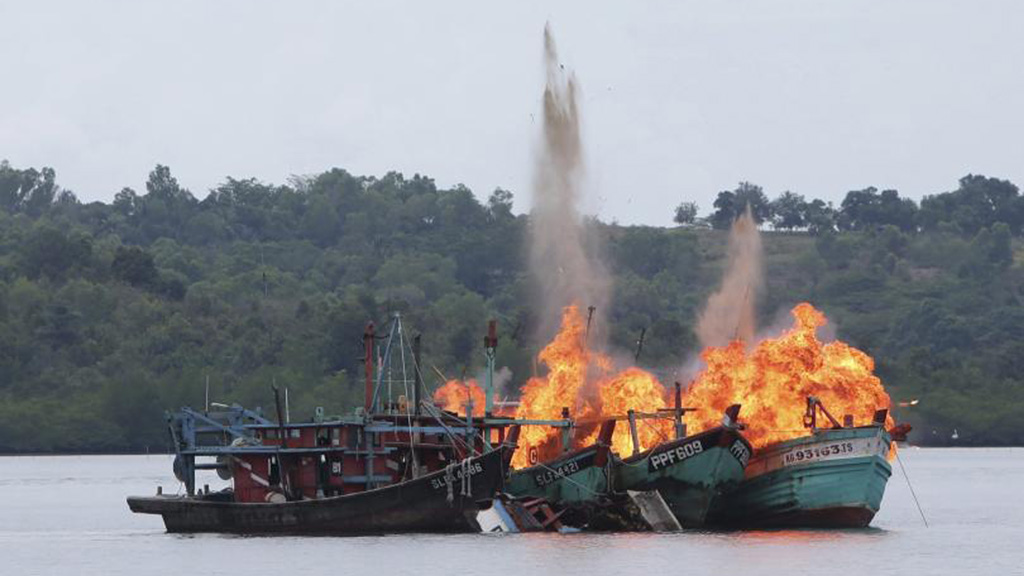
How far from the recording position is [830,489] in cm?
8931

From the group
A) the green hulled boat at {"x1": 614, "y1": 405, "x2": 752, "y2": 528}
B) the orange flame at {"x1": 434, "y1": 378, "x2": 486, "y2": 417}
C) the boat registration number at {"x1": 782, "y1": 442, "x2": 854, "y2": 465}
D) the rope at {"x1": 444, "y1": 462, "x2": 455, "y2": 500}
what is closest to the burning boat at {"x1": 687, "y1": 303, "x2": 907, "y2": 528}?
the boat registration number at {"x1": 782, "y1": 442, "x2": 854, "y2": 465}

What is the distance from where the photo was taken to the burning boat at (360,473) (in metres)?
87.4

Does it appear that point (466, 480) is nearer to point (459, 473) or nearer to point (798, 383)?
point (459, 473)

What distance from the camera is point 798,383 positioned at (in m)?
92.6

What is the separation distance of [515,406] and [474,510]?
2077cm

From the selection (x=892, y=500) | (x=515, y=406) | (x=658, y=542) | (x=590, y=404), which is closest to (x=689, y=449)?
(x=658, y=542)

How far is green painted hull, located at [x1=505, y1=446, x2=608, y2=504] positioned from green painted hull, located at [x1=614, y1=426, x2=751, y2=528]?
46.3 inches

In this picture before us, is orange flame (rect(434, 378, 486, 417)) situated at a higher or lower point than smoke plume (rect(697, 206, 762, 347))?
lower

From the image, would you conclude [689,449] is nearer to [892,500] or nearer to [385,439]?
[385,439]

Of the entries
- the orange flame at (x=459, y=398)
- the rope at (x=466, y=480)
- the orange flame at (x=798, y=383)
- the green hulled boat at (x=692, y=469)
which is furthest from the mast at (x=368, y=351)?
the orange flame at (x=798, y=383)

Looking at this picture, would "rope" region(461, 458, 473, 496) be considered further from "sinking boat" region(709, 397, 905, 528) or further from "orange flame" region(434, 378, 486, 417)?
"orange flame" region(434, 378, 486, 417)

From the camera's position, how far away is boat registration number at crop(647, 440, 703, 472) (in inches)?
3479

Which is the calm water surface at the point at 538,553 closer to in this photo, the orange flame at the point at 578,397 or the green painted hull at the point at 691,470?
the green painted hull at the point at 691,470

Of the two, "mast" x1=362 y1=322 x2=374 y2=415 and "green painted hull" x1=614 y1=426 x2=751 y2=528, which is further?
"mast" x1=362 y1=322 x2=374 y2=415
